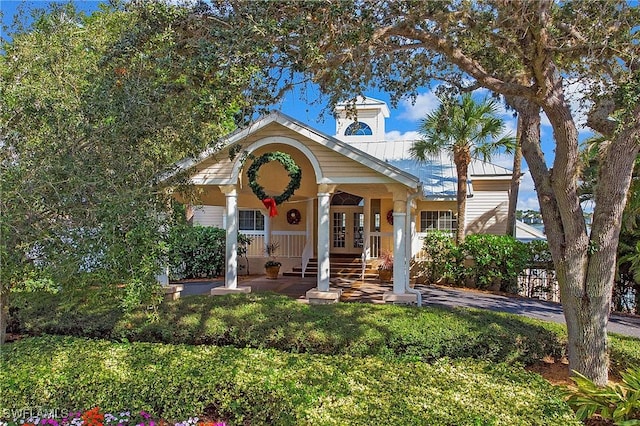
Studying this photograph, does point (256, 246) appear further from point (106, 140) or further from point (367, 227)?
point (106, 140)

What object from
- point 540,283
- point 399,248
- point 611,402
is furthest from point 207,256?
point 611,402

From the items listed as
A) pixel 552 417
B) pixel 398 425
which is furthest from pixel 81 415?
pixel 552 417

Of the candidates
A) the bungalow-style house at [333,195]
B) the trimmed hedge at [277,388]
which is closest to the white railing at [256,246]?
the bungalow-style house at [333,195]

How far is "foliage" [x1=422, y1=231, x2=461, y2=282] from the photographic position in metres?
14.7

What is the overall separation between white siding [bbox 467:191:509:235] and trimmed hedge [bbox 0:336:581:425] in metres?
12.8

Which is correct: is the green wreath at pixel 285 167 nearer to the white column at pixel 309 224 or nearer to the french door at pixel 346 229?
the white column at pixel 309 224

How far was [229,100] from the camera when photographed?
5148 mm

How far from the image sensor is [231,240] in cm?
1022

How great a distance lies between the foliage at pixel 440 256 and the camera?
14742 millimetres

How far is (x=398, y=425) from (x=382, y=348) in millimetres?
2877

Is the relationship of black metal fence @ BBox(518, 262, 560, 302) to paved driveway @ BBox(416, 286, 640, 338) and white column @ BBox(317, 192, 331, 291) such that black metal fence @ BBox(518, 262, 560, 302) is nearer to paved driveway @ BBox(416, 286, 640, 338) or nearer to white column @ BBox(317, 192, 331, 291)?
paved driveway @ BBox(416, 286, 640, 338)

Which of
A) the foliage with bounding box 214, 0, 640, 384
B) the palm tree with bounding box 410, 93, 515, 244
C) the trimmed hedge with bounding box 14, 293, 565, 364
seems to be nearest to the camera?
the foliage with bounding box 214, 0, 640, 384

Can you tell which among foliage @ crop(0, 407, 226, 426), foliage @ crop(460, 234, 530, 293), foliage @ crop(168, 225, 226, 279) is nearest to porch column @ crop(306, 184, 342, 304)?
foliage @ crop(0, 407, 226, 426)

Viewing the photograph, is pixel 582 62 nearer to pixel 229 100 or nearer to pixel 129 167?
pixel 229 100
